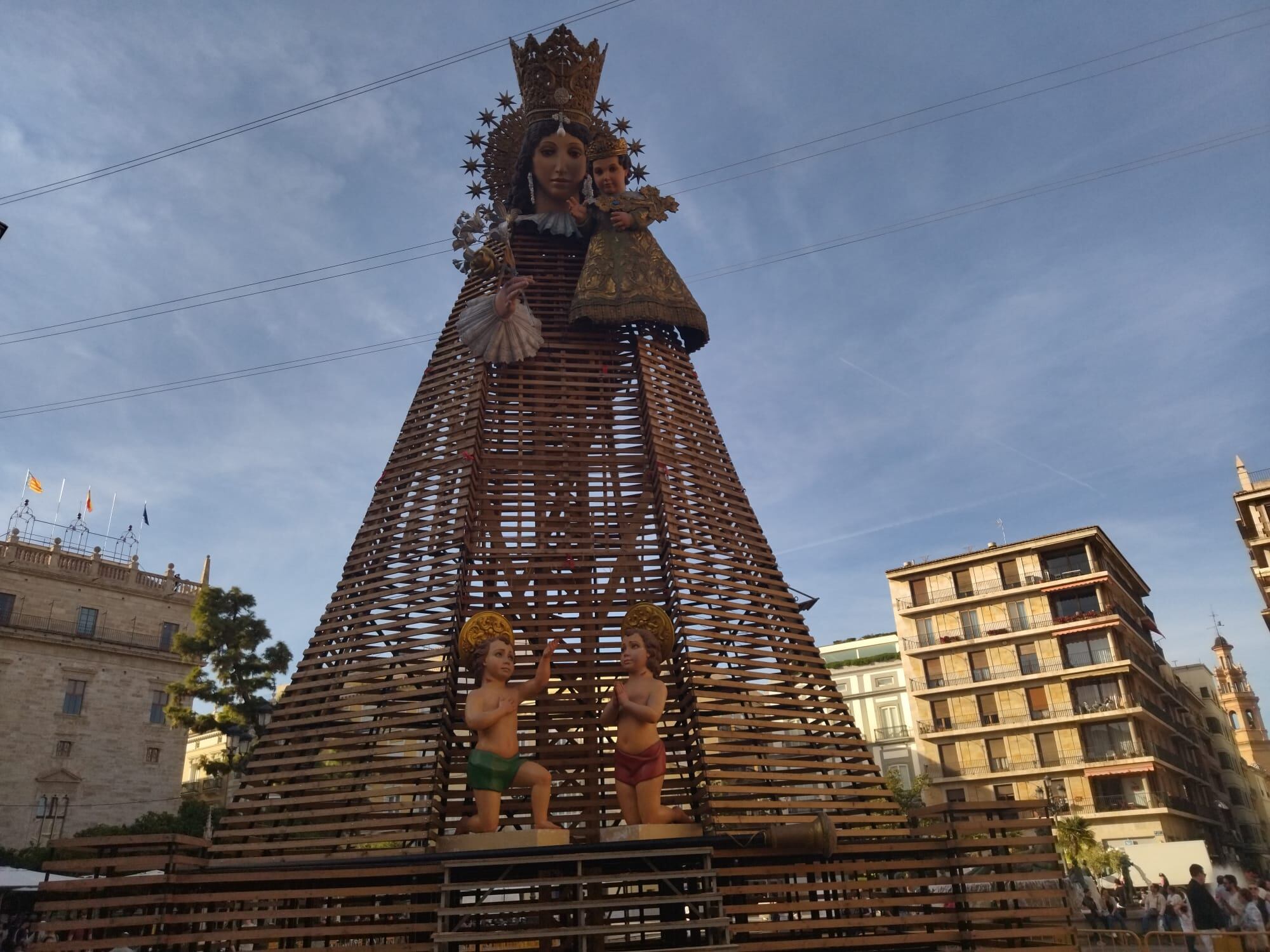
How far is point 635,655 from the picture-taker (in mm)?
8164

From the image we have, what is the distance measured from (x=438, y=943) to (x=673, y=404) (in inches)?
267

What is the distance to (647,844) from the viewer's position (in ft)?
24.3

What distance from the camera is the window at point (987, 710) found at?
34.8m

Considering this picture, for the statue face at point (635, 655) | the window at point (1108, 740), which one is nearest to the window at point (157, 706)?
the statue face at point (635, 655)

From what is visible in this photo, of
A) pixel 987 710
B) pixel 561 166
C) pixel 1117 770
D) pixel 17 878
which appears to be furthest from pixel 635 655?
pixel 987 710

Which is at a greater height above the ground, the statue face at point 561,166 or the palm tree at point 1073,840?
the statue face at point 561,166

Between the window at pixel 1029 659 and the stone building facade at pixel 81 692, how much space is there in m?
32.0

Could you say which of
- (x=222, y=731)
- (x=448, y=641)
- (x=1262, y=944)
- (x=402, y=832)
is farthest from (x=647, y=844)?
(x=222, y=731)

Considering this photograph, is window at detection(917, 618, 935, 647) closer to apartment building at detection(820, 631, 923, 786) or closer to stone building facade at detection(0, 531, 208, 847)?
apartment building at detection(820, 631, 923, 786)

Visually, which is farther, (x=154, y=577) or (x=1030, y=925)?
(x=154, y=577)

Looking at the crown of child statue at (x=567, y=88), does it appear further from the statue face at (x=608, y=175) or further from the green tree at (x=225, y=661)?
the green tree at (x=225, y=661)

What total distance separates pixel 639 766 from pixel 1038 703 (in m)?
31.2

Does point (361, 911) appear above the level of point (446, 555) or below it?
below

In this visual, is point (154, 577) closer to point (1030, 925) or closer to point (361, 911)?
point (361, 911)
